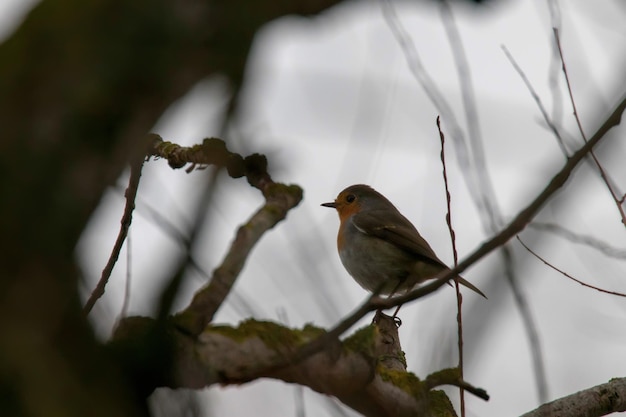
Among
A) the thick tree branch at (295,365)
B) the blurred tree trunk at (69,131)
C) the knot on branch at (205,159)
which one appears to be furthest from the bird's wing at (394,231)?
the blurred tree trunk at (69,131)

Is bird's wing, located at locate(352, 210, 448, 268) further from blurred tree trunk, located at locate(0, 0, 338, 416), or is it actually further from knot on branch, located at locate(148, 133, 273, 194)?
blurred tree trunk, located at locate(0, 0, 338, 416)

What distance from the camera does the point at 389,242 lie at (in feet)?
22.1

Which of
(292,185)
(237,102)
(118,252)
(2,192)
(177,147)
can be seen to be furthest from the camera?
(177,147)

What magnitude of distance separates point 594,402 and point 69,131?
9.08 feet

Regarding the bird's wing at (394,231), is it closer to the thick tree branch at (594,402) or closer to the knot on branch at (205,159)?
the thick tree branch at (594,402)

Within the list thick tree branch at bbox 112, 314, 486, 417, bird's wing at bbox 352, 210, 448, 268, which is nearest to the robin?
bird's wing at bbox 352, 210, 448, 268

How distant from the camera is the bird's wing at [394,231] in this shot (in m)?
6.64

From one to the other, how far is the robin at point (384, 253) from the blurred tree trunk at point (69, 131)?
15.7ft

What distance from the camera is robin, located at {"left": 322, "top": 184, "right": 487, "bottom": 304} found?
6516mm

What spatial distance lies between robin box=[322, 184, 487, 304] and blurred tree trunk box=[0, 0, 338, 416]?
189 inches

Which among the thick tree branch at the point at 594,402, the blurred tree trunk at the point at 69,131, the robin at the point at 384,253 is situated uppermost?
the robin at the point at 384,253

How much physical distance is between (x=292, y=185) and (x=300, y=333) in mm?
734

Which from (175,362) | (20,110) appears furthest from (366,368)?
(20,110)

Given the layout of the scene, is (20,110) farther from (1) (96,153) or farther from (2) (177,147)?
(2) (177,147)
